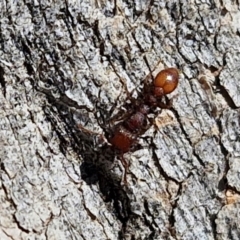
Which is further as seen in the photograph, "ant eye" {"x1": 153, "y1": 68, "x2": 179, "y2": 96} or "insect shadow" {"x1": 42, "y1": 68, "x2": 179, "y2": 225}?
"insect shadow" {"x1": 42, "y1": 68, "x2": 179, "y2": 225}

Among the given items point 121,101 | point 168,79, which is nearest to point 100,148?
point 121,101

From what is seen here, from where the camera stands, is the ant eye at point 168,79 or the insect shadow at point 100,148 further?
the insect shadow at point 100,148

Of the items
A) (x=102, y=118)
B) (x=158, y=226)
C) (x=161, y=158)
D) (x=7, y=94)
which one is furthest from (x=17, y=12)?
(x=158, y=226)

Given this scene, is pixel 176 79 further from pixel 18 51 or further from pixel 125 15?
pixel 18 51
